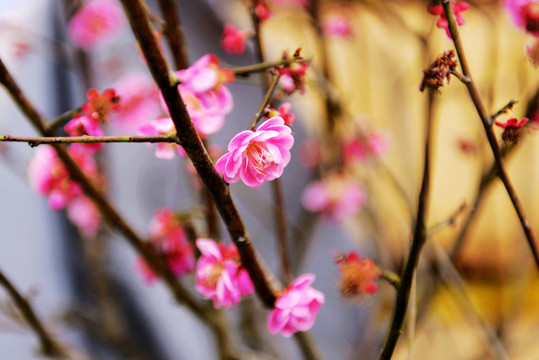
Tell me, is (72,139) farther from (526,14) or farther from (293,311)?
(526,14)

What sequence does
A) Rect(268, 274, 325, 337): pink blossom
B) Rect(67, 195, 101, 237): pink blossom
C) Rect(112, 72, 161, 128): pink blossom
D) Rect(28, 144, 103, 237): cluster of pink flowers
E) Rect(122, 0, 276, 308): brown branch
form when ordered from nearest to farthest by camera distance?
Rect(122, 0, 276, 308): brown branch < Rect(268, 274, 325, 337): pink blossom < Rect(28, 144, 103, 237): cluster of pink flowers < Rect(67, 195, 101, 237): pink blossom < Rect(112, 72, 161, 128): pink blossom

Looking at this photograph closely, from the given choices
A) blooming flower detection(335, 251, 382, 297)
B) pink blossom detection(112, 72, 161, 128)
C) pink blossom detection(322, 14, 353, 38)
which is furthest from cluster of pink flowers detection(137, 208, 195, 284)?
pink blossom detection(322, 14, 353, 38)

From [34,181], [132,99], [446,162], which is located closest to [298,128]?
[132,99]

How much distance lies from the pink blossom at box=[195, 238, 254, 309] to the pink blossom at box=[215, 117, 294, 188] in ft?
0.26

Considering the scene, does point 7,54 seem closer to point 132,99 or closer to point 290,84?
point 132,99

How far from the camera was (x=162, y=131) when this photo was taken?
0.33 meters

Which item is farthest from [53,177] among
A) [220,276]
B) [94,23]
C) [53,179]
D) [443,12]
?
[94,23]

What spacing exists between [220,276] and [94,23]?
75 cm

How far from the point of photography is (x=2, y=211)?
0.86m

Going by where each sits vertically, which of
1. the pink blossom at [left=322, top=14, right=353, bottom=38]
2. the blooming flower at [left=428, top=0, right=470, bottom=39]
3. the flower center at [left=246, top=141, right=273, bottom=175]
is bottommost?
the flower center at [left=246, top=141, right=273, bottom=175]

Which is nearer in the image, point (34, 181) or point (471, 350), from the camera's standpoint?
point (34, 181)

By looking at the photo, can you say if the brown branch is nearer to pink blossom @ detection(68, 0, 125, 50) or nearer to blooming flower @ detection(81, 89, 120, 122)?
blooming flower @ detection(81, 89, 120, 122)

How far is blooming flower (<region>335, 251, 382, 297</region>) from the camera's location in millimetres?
378

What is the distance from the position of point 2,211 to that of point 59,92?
258 millimetres
